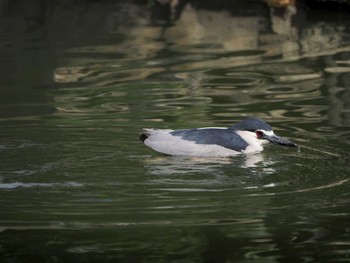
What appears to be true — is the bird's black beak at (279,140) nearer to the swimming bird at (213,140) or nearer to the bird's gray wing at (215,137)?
the swimming bird at (213,140)

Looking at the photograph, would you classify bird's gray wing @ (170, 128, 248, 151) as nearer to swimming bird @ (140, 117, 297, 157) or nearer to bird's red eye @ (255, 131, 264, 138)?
swimming bird @ (140, 117, 297, 157)

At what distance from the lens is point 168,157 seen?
9352 mm

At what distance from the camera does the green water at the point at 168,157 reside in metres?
7.16

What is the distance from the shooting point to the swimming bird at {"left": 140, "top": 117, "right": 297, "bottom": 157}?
9.30 metres

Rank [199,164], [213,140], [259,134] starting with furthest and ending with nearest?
1. [259,134]
2. [213,140]
3. [199,164]

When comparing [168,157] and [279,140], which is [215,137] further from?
[279,140]

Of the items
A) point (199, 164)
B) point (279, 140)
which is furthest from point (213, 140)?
point (279, 140)

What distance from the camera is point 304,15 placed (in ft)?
61.8

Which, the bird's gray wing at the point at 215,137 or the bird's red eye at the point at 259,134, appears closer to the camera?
the bird's gray wing at the point at 215,137

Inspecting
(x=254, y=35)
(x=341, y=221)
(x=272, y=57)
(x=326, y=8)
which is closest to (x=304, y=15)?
(x=326, y=8)

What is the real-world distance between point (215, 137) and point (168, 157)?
0.45 meters

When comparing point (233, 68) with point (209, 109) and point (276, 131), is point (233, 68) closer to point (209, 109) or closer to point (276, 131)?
point (209, 109)

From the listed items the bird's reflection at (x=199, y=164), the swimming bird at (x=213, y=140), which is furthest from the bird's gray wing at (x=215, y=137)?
the bird's reflection at (x=199, y=164)

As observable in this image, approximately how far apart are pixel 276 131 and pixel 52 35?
293 inches
